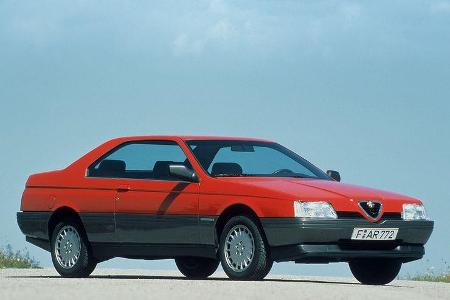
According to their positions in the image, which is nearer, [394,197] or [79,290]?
[79,290]

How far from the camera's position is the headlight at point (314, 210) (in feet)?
46.6

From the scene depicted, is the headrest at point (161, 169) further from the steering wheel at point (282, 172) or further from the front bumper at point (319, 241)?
the front bumper at point (319, 241)

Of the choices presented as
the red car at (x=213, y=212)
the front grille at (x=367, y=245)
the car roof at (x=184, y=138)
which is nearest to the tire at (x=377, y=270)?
the red car at (x=213, y=212)

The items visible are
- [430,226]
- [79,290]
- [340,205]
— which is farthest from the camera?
[430,226]

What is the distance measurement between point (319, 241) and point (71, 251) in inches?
152

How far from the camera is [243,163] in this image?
1568 cm

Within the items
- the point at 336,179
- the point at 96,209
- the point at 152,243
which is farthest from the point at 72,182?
the point at 336,179

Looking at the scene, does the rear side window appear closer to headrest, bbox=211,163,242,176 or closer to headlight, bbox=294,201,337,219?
headrest, bbox=211,163,242,176

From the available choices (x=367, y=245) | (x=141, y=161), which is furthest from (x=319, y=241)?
(x=141, y=161)

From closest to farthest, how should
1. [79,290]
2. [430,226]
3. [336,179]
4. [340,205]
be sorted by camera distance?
[79,290] < [340,205] < [430,226] < [336,179]

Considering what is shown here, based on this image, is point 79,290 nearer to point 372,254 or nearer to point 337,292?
point 337,292

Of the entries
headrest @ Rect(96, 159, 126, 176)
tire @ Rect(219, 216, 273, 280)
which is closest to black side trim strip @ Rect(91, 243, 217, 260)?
tire @ Rect(219, 216, 273, 280)

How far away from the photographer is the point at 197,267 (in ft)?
55.6

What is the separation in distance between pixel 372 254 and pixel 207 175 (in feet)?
7.17
